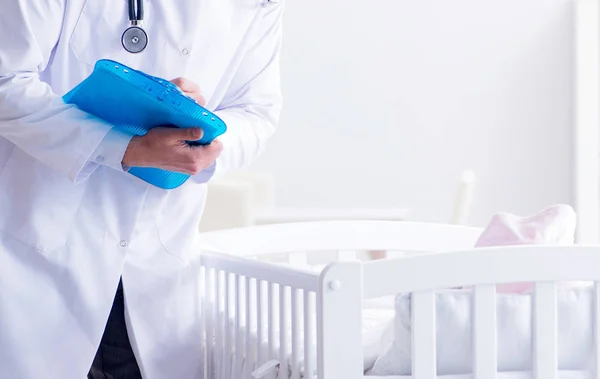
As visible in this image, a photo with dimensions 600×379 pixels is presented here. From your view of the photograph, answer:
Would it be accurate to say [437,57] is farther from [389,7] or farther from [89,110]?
[89,110]

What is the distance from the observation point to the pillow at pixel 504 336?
98 centimetres

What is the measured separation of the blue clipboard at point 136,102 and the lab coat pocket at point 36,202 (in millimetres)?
96

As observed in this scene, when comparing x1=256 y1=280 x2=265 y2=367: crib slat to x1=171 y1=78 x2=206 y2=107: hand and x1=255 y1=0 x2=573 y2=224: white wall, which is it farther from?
x1=255 y1=0 x2=573 y2=224: white wall

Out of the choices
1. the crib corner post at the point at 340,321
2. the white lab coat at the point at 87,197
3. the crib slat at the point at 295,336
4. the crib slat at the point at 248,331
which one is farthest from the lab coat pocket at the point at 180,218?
the crib corner post at the point at 340,321

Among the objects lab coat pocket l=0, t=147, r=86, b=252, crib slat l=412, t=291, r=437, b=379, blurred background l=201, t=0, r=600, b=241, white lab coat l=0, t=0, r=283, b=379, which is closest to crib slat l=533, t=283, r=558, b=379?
crib slat l=412, t=291, r=437, b=379

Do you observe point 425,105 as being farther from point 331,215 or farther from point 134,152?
point 134,152

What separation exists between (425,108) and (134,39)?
10.3 feet

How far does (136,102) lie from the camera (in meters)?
0.98

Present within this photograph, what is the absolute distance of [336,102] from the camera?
4172 millimetres

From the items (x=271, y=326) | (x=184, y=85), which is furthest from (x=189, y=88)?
(x=271, y=326)

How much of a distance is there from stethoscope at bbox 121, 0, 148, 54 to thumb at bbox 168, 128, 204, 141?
6.7 inches

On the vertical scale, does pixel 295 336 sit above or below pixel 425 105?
below

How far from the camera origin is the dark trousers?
3.82 ft

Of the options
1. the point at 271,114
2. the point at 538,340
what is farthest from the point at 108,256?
Answer: the point at 538,340
